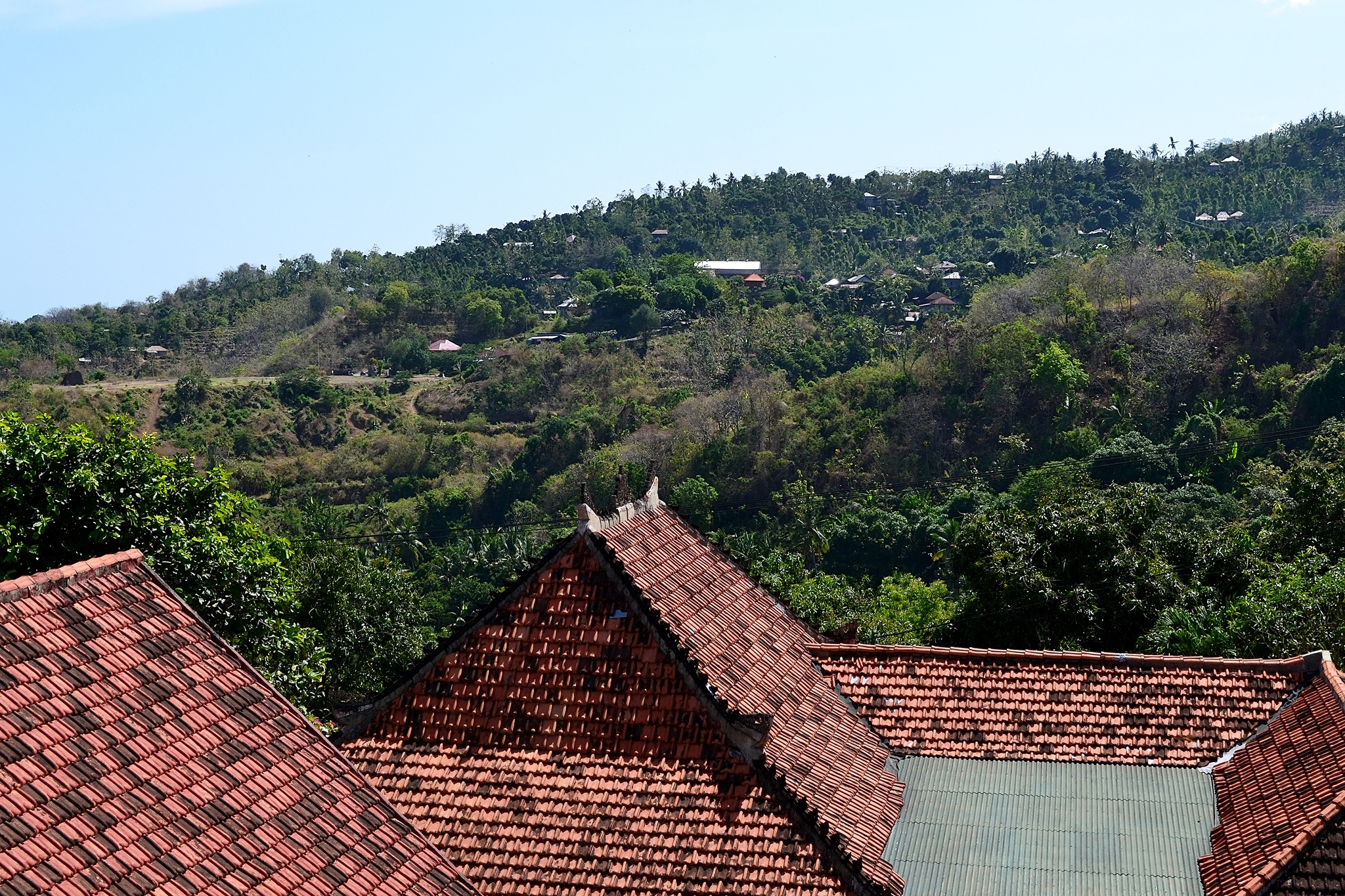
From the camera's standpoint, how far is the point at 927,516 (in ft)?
174

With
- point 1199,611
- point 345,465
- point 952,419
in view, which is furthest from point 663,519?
point 345,465

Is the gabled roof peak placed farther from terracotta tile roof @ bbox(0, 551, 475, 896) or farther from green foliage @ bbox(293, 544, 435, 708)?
green foliage @ bbox(293, 544, 435, 708)

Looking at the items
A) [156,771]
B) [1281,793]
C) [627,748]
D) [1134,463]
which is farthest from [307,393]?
[156,771]

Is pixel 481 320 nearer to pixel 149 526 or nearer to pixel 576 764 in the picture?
pixel 149 526

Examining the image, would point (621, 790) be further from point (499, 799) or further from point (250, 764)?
point (250, 764)

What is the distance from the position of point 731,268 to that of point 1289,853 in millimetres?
98091

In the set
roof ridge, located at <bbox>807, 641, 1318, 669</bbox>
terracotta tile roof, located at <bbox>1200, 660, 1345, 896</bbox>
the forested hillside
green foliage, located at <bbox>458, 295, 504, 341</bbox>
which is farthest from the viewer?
green foliage, located at <bbox>458, 295, 504, 341</bbox>

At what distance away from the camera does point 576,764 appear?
1109 cm

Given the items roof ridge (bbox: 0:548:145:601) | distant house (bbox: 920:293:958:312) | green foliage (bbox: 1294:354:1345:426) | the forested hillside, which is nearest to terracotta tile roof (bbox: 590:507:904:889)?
the forested hillside

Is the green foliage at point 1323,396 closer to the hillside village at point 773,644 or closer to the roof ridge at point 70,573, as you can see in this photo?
the hillside village at point 773,644

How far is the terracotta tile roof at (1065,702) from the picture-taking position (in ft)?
39.5

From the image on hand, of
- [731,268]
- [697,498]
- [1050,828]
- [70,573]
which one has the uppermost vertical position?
[70,573]

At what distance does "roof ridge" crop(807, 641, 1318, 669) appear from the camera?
12102 millimetres

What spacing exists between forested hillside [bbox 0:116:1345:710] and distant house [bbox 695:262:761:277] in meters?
3.35
